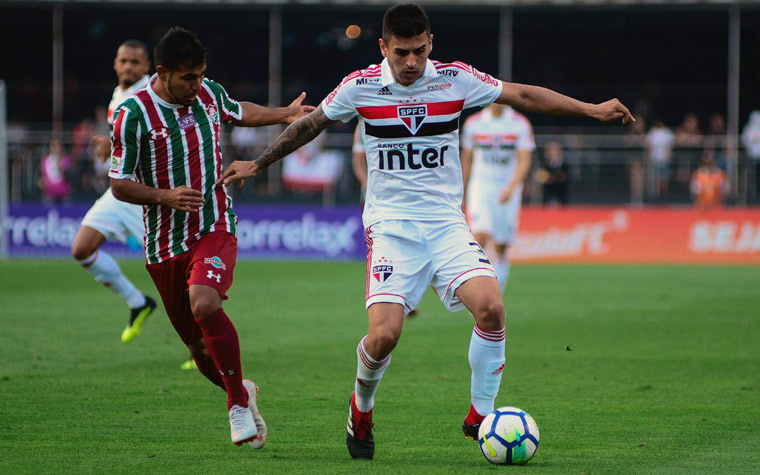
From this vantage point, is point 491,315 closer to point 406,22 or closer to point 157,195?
point 406,22

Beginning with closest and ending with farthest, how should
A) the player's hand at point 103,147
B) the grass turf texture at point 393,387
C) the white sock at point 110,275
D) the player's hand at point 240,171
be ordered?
the grass turf texture at point 393,387
the player's hand at point 240,171
the player's hand at point 103,147
the white sock at point 110,275

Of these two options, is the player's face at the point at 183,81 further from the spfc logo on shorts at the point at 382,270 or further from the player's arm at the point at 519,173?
the player's arm at the point at 519,173

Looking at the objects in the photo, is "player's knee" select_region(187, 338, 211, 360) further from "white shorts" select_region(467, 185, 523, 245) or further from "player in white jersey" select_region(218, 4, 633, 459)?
"white shorts" select_region(467, 185, 523, 245)

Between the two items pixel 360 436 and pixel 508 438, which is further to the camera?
pixel 360 436

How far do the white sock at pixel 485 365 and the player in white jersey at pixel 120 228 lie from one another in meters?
4.49

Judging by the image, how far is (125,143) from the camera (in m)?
6.09

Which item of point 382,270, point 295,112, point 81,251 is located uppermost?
point 295,112

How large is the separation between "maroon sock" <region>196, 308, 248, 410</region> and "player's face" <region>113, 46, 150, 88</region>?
397 cm

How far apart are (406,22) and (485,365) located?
1844mm

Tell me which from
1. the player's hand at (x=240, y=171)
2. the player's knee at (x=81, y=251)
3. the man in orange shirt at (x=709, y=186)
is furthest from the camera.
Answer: the man in orange shirt at (x=709, y=186)

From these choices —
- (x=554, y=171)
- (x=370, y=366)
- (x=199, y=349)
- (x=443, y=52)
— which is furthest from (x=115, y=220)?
(x=443, y=52)

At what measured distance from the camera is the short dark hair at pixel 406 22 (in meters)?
5.88

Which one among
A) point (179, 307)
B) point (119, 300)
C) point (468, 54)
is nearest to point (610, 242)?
point (119, 300)

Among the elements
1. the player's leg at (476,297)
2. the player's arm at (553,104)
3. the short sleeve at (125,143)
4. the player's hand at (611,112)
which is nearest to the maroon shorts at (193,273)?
the short sleeve at (125,143)
